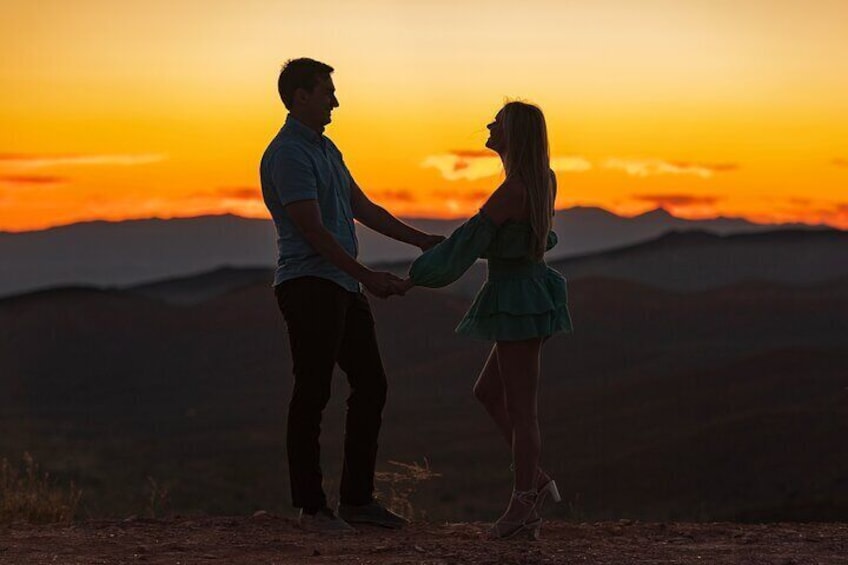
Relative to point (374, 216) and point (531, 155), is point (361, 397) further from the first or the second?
point (531, 155)

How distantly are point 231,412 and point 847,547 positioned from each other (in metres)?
17.0

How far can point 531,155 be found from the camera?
7.25 meters

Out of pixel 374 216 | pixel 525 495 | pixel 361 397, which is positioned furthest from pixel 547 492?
pixel 374 216

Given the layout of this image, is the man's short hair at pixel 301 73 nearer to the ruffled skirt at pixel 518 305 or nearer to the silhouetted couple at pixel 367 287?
the silhouetted couple at pixel 367 287

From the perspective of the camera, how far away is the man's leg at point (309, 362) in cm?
786

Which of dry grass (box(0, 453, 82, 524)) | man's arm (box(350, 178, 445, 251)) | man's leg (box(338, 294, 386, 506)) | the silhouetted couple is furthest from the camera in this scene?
dry grass (box(0, 453, 82, 524))

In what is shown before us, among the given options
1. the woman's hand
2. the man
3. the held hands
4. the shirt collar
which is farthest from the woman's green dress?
the shirt collar

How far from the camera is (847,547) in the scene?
7711 millimetres

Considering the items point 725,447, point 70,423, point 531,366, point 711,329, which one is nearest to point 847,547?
point 531,366

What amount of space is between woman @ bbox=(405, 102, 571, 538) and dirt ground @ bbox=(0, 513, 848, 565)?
41 cm

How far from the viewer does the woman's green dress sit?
7422mm

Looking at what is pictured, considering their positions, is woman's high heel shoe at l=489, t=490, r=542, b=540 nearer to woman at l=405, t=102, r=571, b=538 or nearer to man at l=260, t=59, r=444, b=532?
woman at l=405, t=102, r=571, b=538

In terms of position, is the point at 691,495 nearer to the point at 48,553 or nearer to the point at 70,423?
the point at 48,553

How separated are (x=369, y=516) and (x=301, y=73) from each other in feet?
8.12
